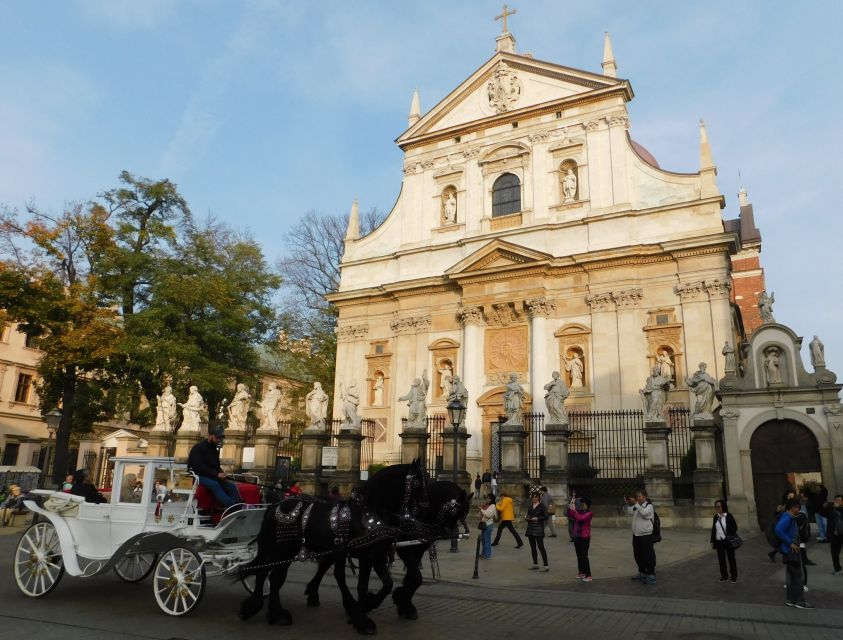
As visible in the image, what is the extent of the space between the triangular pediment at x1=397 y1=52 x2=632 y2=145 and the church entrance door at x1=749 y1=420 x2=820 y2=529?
16.8 m

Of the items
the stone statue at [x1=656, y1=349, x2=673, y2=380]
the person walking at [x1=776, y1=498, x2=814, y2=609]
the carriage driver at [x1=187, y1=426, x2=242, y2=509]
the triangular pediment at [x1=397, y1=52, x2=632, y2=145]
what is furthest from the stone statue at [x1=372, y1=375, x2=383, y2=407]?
the person walking at [x1=776, y1=498, x2=814, y2=609]

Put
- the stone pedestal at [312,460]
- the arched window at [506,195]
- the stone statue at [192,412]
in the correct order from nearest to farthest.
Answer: the stone pedestal at [312,460], the stone statue at [192,412], the arched window at [506,195]

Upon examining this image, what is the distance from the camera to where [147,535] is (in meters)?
7.44

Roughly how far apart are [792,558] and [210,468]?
743cm

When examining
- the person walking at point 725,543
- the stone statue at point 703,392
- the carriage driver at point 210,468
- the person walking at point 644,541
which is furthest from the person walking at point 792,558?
the stone statue at point 703,392

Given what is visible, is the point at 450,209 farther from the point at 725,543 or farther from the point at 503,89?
the point at 725,543

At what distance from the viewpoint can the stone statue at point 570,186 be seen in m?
27.8

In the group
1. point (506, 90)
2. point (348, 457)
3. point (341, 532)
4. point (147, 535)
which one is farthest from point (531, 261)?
point (147, 535)

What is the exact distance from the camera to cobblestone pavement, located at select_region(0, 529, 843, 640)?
665cm

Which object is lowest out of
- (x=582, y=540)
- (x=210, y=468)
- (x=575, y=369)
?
(x=582, y=540)

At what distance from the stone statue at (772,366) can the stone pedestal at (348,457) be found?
12344 mm

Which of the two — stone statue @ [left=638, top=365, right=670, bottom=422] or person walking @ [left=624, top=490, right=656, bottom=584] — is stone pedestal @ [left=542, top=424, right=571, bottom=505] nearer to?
stone statue @ [left=638, top=365, right=670, bottom=422]

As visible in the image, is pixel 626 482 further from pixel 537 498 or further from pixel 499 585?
pixel 499 585

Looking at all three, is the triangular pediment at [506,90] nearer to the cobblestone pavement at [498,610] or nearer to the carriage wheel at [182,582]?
the cobblestone pavement at [498,610]
